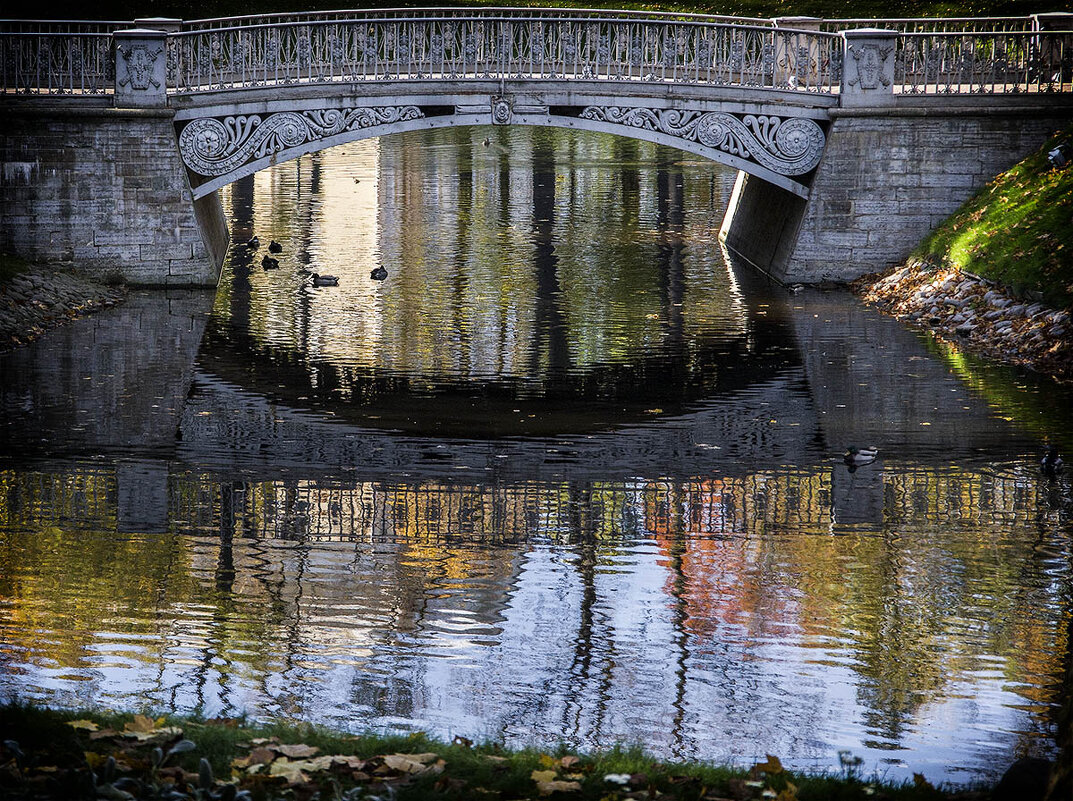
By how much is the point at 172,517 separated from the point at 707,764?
21.5 ft

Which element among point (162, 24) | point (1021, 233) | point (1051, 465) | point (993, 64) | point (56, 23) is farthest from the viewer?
point (56, 23)

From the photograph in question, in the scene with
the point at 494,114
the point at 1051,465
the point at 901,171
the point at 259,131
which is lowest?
the point at 1051,465

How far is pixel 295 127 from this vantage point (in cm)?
2389

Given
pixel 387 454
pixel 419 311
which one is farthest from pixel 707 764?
pixel 419 311

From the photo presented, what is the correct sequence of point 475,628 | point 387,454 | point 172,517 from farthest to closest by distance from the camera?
point 387,454 < point 172,517 < point 475,628

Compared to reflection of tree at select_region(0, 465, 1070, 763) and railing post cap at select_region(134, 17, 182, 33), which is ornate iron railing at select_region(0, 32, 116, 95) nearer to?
railing post cap at select_region(134, 17, 182, 33)

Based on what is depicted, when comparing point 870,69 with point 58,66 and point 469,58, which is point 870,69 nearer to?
point 469,58

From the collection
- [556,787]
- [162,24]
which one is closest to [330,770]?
[556,787]

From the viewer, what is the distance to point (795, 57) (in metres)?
24.5

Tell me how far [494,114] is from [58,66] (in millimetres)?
7160

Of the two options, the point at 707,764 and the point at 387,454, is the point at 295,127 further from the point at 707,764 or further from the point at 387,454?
the point at 707,764

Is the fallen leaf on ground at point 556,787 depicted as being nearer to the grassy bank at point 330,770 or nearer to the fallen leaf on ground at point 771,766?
the grassy bank at point 330,770

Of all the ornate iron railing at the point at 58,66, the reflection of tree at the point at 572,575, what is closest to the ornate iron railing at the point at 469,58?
the ornate iron railing at the point at 58,66

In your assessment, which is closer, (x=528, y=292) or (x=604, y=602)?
(x=604, y=602)
